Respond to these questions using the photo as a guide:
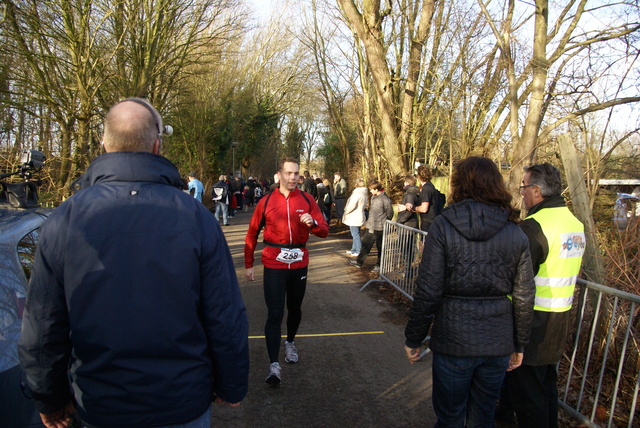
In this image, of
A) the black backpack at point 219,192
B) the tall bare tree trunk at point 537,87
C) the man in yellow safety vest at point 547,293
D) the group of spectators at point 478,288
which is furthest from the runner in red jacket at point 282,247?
the black backpack at point 219,192

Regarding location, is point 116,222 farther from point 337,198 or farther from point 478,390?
point 337,198

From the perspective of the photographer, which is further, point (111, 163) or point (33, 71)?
Answer: point (33, 71)

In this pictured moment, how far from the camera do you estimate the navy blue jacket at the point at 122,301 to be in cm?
153

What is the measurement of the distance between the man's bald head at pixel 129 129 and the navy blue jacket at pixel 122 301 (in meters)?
0.06

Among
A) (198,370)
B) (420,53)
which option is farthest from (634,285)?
(420,53)

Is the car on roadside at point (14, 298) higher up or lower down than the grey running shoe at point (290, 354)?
higher up

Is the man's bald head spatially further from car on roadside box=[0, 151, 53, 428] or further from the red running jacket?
the red running jacket

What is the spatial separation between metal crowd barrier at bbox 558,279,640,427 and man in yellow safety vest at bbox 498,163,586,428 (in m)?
0.61

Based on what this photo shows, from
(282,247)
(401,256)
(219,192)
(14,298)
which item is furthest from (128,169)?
(219,192)

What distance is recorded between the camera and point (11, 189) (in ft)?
9.75

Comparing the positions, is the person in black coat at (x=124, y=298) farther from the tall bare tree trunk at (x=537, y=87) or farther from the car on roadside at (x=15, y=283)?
the tall bare tree trunk at (x=537, y=87)

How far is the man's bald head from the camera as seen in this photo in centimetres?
167

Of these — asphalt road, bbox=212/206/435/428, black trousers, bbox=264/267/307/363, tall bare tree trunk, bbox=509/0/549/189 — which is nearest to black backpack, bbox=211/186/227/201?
asphalt road, bbox=212/206/435/428

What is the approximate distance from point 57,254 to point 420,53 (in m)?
10.2
